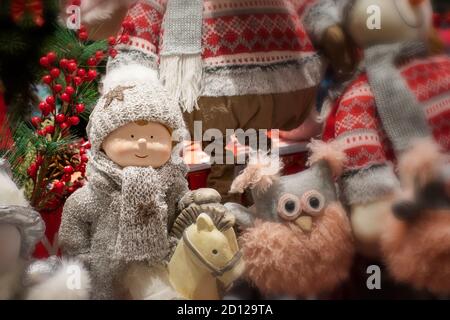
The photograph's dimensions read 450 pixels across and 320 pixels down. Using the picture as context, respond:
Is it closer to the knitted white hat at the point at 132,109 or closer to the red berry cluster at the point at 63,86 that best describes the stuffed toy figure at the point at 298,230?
the knitted white hat at the point at 132,109

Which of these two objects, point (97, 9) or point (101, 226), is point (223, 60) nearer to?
point (97, 9)

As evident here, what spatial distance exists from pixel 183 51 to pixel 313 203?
347 mm

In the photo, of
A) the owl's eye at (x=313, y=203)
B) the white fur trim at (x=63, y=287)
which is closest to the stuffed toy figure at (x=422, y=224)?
the owl's eye at (x=313, y=203)

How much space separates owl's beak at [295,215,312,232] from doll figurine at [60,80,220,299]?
15 cm

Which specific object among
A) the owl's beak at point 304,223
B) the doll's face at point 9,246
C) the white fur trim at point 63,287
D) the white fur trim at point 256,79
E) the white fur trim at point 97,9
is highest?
the white fur trim at point 97,9

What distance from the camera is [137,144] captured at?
997 millimetres

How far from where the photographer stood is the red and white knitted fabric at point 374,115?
96 centimetres

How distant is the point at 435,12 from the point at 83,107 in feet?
2.01

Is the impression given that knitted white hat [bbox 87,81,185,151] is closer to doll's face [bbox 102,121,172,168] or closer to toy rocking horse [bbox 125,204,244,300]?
doll's face [bbox 102,121,172,168]

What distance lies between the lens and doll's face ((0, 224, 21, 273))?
95cm

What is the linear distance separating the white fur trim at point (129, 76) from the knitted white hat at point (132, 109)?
1 cm

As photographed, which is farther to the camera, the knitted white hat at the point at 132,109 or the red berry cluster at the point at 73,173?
the red berry cluster at the point at 73,173
